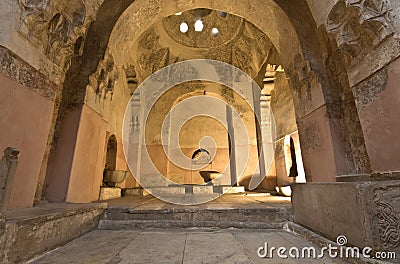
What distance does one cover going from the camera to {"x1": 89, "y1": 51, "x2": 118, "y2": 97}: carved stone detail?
4.82 m

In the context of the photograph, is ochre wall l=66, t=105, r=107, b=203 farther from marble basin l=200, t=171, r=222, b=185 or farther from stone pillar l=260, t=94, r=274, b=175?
stone pillar l=260, t=94, r=274, b=175

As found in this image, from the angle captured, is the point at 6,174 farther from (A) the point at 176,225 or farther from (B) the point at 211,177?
Answer: (B) the point at 211,177

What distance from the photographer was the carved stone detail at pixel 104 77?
482cm

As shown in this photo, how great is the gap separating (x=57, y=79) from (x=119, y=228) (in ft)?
9.15

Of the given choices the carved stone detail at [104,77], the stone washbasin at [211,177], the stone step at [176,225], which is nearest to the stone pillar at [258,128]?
the stone washbasin at [211,177]

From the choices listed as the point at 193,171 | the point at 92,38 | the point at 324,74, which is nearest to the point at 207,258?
the point at 324,74

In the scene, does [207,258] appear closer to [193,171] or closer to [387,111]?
[387,111]

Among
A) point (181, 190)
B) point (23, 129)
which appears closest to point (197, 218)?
point (23, 129)

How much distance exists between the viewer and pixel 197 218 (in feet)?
11.4

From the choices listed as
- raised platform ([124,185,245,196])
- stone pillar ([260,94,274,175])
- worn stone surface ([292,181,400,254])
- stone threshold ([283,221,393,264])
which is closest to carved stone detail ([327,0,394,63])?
worn stone surface ([292,181,400,254])

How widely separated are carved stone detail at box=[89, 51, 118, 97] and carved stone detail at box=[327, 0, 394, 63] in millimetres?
4924

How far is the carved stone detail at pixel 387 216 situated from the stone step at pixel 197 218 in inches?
70.2

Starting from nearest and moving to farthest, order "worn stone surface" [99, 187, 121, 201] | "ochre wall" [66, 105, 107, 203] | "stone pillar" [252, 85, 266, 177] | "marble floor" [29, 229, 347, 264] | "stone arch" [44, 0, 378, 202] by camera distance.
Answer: "marble floor" [29, 229, 347, 264] < "ochre wall" [66, 105, 107, 203] < "stone arch" [44, 0, 378, 202] < "worn stone surface" [99, 187, 121, 201] < "stone pillar" [252, 85, 266, 177]

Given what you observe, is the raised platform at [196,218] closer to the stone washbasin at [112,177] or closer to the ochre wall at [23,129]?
the ochre wall at [23,129]
